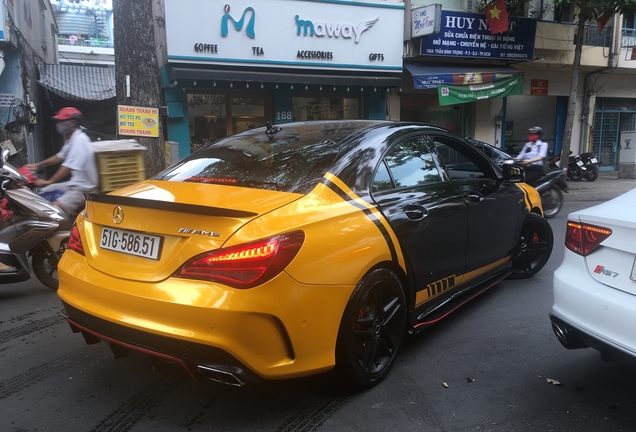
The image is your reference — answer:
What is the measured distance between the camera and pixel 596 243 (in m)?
2.79

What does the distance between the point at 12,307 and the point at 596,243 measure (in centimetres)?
475

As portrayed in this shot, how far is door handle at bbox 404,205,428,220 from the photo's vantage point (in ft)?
10.9

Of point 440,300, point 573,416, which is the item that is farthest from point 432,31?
point 573,416

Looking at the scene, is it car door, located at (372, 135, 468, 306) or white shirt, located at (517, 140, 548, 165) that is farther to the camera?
white shirt, located at (517, 140, 548, 165)

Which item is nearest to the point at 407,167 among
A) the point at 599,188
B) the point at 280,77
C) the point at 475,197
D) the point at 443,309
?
the point at 475,197

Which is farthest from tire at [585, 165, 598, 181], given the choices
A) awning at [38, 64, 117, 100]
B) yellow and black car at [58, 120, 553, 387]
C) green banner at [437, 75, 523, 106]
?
yellow and black car at [58, 120, 553, 387]

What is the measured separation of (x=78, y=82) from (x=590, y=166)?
49.0 ft

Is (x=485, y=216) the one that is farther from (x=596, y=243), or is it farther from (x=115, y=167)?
(x=115, y=167)

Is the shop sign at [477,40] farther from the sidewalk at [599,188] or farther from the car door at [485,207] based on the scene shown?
the car door at [485,207]

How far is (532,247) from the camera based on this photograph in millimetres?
5254

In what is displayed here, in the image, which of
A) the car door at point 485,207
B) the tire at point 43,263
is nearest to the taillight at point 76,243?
the tire at point 43,263

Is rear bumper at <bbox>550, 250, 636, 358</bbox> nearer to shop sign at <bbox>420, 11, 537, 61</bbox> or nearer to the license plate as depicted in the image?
the license plate

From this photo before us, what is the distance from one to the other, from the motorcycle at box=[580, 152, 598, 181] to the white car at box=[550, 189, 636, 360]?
1424cm

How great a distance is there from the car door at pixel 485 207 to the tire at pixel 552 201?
5.16 m
